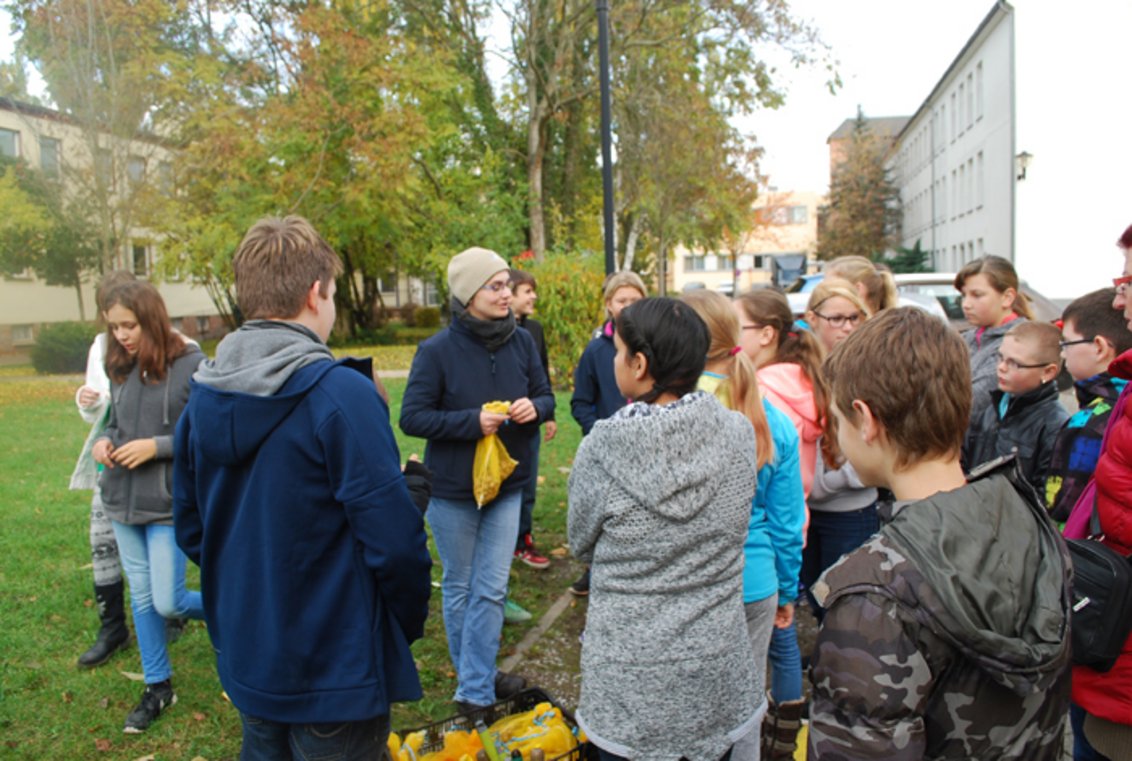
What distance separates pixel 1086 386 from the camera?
3.21 metres

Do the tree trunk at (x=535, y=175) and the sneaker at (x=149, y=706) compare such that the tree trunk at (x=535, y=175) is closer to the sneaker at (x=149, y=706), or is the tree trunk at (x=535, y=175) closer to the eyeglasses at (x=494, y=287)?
the eyeglasses at (x=494, y=287)

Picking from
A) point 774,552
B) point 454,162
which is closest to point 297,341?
point 774,552

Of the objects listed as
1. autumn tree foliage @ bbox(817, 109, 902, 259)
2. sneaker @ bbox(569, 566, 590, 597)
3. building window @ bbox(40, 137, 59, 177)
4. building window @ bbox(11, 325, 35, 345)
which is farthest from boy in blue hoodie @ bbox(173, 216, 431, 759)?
autumn tree foliage @ bbox(817, 109, 902, 259)

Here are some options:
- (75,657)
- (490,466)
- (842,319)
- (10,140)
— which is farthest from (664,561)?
(10,140)


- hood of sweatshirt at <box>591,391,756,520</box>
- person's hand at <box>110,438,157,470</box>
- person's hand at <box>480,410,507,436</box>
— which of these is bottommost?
person's hand at <box>110,438,157,470</box>

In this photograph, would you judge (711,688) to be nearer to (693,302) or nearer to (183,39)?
(693,302)

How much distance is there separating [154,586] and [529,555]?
114 inches

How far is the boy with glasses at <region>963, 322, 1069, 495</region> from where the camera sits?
3955 millimetres

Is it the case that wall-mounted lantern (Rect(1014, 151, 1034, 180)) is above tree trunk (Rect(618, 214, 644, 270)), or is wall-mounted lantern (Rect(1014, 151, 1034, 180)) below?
above

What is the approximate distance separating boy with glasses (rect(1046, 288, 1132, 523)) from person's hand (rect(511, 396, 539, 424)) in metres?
2.26

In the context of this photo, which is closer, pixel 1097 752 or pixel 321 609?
pixel 321 609

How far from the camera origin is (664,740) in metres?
2.30

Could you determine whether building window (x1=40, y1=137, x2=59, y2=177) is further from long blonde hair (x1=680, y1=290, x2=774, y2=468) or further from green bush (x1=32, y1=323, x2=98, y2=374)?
long blonde hair (x1=680, y1=290, x2=774, y2=468)

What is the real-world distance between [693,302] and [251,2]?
21.3 metres
